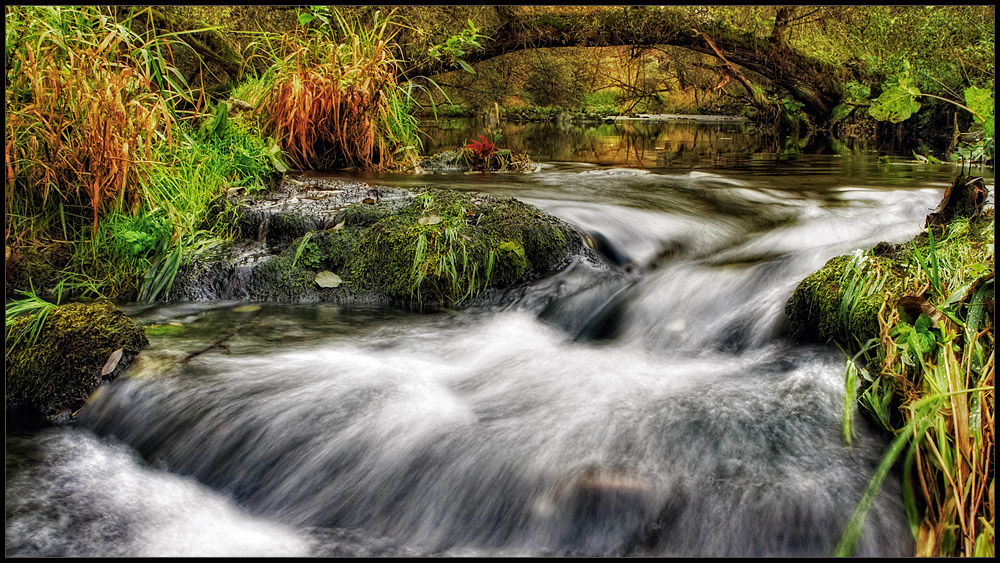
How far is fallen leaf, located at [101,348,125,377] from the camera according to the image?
2.80 metres

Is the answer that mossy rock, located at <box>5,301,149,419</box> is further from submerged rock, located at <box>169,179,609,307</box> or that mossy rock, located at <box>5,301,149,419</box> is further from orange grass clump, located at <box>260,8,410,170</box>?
orange grass clump, located at <box>260,8,410,170</box>

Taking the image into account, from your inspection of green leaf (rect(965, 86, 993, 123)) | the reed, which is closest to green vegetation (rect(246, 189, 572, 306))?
the reed

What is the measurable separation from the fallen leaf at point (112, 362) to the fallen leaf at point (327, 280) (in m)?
1.30

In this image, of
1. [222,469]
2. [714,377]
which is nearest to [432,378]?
[222,469]

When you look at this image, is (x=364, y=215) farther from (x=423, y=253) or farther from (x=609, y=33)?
(x=609, y=33)

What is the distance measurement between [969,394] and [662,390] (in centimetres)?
106

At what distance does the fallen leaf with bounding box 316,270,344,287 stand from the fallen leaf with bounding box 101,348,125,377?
130 cm

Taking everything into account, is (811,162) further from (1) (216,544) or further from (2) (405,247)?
(1) (216,544)

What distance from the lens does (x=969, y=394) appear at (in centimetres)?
186

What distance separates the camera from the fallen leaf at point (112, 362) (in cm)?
280

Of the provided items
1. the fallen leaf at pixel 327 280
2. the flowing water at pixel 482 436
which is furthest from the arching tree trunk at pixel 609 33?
the flowing water at pixel 482 436

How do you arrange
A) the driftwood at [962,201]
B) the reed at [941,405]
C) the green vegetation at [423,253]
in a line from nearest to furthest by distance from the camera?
the reed at [941,405] → the driftwood at [962,201] → the green vegetation at [423,253]

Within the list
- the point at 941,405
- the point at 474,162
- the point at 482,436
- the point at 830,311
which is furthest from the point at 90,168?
the point at 474,162

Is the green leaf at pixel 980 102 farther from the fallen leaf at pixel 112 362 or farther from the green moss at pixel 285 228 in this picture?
the green moss at pixel 285 228
